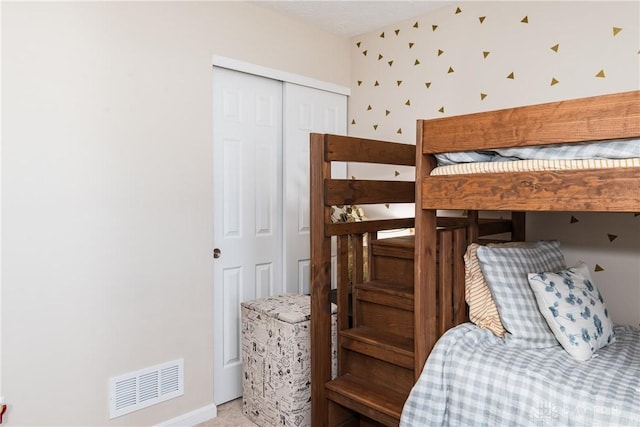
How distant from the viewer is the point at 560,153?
1.43 metres

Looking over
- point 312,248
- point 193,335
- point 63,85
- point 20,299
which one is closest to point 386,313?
point 312,248

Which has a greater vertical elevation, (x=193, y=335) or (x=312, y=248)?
(x=312, y=248)

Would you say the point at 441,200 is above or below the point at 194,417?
above

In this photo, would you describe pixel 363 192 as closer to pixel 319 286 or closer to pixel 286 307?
pixel 319 286

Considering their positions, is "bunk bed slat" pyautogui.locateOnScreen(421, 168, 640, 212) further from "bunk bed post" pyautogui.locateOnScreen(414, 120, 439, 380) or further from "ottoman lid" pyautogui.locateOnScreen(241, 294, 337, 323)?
"ottoman lid" pyautogui.locateOnScreen(241, 294, 337, 323)

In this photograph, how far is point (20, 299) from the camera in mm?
1883

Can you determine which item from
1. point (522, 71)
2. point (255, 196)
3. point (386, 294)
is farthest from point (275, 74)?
point (386, 294)

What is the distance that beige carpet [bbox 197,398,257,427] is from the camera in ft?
8.07

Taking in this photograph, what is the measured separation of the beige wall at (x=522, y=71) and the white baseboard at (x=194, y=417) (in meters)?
1.74

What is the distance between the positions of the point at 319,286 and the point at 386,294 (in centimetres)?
32

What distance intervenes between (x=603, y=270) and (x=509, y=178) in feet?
3.78

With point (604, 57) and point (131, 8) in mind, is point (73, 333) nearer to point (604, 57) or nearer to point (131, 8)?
point (131, 8)

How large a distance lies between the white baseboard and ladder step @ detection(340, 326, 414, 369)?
963mm

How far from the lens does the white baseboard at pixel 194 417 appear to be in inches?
93.6
